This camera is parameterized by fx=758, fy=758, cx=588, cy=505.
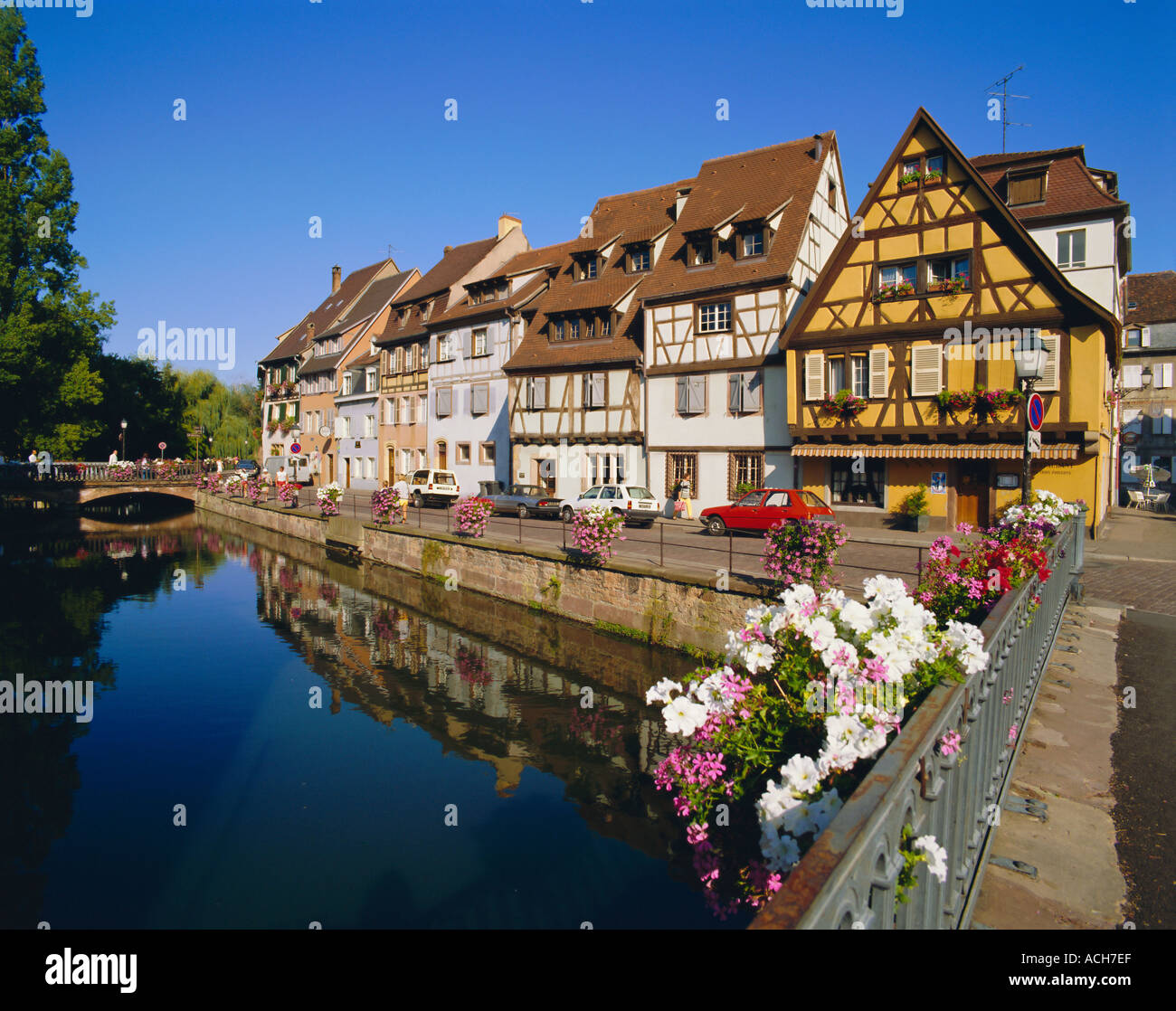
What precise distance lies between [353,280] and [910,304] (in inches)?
1909

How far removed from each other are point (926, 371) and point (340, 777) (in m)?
19.6

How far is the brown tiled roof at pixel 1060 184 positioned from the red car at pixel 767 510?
1168 cm

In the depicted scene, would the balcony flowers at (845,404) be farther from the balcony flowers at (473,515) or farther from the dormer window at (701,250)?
the balcony flowers at (473,515)

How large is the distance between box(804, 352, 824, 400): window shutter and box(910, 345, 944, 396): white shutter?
269 centimetres

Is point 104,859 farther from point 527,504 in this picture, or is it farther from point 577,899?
point 527,504

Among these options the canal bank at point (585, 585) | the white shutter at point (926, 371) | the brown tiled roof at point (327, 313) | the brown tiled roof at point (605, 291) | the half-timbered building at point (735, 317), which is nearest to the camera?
the canal bank at point (585, 585)

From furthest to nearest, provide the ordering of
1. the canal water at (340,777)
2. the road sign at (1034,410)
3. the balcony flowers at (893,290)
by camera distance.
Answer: the balcony flowers at (893,290) < the road sign at (1034,410) < the canal water at (340,777)

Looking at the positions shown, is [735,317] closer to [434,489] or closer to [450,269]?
[434,489]

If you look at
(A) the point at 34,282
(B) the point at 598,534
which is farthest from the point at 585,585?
(A) the point at 34,282

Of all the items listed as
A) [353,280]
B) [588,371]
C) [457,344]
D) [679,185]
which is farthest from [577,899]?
[353,280]

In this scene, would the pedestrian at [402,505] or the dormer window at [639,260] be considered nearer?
the pedestrian at [402,505]

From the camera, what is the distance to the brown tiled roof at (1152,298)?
45125 mm

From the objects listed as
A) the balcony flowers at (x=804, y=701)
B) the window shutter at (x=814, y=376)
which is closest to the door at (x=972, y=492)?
the window shutter at (x=814, y=376)

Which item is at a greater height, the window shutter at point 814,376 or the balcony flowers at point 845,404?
the window shutter at point 814,376
